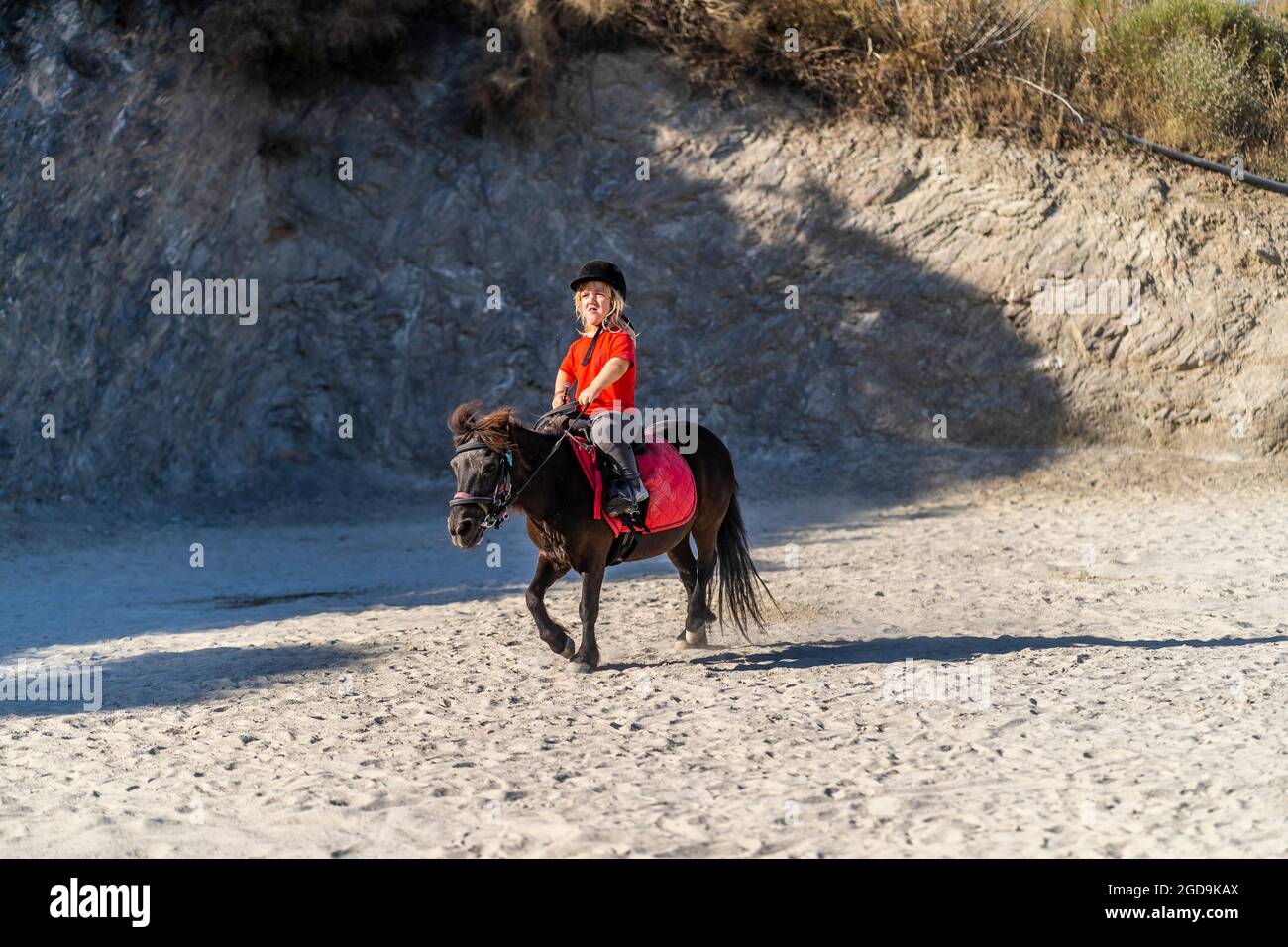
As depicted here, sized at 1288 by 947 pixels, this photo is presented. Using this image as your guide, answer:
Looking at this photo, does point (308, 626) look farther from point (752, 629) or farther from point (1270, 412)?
point (1270, 412)

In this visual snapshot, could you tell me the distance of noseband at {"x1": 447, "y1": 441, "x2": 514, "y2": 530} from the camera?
21.7ft

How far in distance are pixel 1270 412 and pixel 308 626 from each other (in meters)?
11.3

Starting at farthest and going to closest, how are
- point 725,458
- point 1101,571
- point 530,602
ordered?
1. point 1101,571
2. point 725,458
3. point 530,602

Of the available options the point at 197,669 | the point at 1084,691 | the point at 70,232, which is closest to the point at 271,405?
the point at 70,232

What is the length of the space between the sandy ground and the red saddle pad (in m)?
→ 0.90

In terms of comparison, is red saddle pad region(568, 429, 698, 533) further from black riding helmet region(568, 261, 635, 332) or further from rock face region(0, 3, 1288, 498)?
rock face region(0, 3, 1288, 498)

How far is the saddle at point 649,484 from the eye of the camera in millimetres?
7387

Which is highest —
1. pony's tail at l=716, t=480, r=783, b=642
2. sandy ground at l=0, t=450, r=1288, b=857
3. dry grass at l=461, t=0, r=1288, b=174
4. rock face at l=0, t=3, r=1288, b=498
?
dry grass at l=461, t=0, r=1288, b=174

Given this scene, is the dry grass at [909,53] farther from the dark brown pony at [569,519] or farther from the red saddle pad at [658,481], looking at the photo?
the red saddle pad at [658,481]

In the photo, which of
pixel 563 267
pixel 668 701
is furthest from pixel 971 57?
pixel 668 701

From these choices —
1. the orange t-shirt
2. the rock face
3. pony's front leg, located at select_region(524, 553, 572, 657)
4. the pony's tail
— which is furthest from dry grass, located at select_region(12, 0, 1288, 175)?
pony's front leg, located at select_region(524, 553, 572, 657)

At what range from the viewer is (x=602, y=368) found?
736 centimetres

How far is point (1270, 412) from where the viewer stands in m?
14.6

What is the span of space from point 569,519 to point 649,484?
55 cm
